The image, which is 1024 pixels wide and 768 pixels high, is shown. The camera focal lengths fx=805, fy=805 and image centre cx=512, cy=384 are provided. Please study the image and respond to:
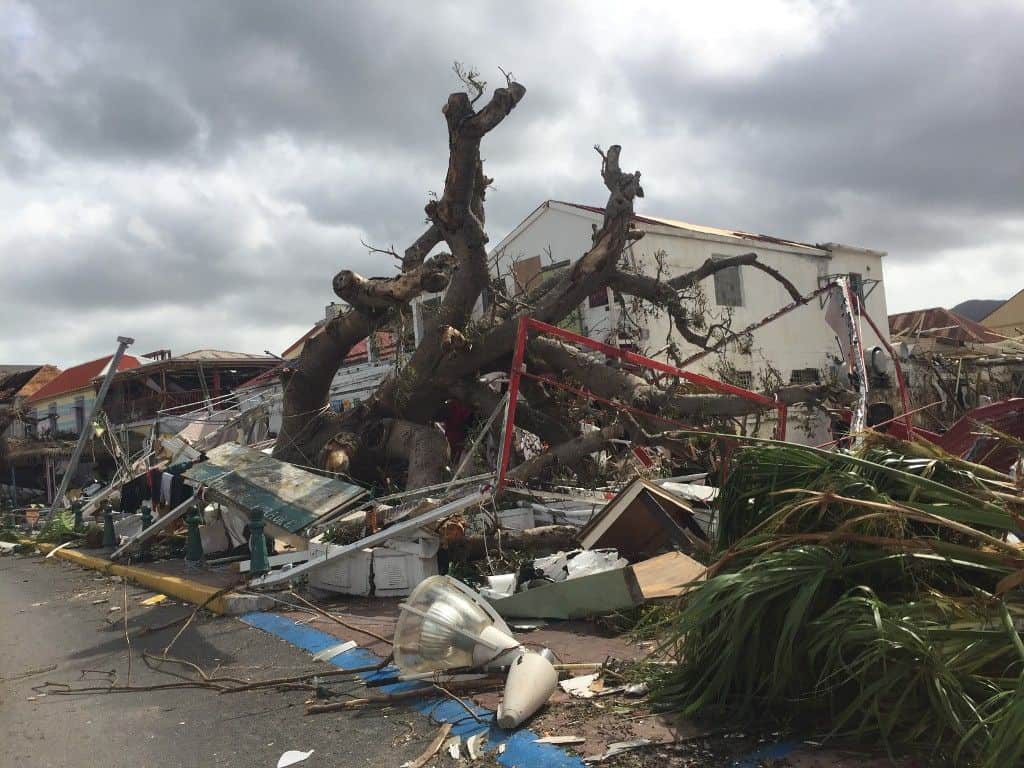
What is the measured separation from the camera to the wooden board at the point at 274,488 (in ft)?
28.6

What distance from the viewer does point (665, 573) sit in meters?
6.26

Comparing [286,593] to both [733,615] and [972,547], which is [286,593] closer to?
[733,615]

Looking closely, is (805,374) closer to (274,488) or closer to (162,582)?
(274,488)

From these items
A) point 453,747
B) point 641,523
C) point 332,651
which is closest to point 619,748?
point 453,747

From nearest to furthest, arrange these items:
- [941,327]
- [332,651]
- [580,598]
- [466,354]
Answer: [332,651] < [580,598] < [466,354] < [941,327]

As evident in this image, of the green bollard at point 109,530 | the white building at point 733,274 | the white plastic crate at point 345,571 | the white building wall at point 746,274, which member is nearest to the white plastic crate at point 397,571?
the white plastic crate at point 345,571

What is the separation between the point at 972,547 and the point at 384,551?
18.1ft

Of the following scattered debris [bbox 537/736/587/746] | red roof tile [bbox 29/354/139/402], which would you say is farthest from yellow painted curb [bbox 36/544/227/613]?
red roof tile [bbox 29/354/139/402]

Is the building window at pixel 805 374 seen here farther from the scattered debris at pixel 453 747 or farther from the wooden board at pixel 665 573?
the scattered debris at pixel 453 747

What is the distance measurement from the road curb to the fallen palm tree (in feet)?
16.0

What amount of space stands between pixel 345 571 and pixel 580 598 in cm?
289

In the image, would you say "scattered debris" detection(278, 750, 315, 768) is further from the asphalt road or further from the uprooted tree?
the uprooted tree

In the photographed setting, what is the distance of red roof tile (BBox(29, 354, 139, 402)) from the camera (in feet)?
132

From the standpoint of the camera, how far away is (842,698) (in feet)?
11.8
